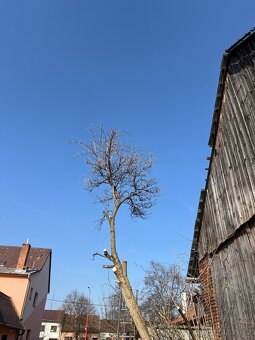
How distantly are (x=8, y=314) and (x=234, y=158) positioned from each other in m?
20.6

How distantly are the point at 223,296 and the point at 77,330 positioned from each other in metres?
61.0

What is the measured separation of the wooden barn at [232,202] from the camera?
707 centimetres

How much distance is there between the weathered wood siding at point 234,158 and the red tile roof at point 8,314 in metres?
16.5

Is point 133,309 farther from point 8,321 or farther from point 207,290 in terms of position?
point 8,321

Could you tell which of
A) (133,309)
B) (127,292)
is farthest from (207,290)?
(127,292)

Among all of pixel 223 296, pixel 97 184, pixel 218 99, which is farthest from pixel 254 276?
pixel 97 184

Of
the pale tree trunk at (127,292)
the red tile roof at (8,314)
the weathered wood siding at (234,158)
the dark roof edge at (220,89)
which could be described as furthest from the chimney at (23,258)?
the dark roof edge at (220,89)

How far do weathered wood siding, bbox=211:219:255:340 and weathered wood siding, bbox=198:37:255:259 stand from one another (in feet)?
1.22

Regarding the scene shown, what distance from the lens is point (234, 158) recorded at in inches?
318

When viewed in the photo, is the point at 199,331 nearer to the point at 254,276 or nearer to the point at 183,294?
the point at 183,294

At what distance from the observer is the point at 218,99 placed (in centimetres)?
955

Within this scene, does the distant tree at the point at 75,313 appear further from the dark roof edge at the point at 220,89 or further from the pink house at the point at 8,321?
the dark roof edge at the point at 220,89

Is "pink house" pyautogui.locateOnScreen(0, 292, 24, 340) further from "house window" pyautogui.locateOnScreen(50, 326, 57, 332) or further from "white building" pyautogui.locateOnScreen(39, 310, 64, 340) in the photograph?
"house window" pyautogui.locateOnScreen(50, 326, 57, 332)

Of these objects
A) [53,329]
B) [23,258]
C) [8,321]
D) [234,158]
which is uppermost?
[23,258]
